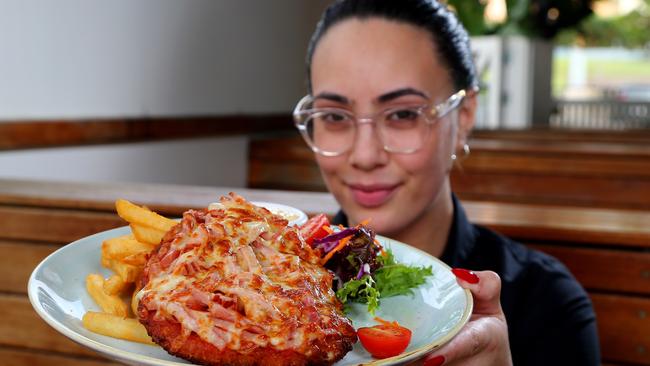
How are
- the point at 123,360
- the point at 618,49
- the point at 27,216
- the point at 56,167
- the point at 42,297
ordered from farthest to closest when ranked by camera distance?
the point at 618,49
the point at 56,167
the point at 27,216
the point at 42,297
the point at 123,360

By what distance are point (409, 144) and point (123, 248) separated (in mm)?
851

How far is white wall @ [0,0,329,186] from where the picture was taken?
10.9ft

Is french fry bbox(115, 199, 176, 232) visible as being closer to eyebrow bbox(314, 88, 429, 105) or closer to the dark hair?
A: eyebrow bbox(314, 88, 429, 105)

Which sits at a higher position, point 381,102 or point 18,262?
point 381,102

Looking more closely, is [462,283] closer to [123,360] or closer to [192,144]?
[123,360]

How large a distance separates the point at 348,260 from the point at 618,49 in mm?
26688

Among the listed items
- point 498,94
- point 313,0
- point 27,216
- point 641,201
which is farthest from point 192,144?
point 498,94

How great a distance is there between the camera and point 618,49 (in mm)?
25203

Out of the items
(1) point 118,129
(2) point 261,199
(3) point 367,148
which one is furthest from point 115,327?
Answer: (1) point 118,129

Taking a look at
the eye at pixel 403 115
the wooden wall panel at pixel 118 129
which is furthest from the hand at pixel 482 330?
the wooden wall panel at pixel 118 129

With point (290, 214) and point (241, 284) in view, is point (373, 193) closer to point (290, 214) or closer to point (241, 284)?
point (290, 214)

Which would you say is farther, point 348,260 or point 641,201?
point 641,201

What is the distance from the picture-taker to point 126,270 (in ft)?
3.22

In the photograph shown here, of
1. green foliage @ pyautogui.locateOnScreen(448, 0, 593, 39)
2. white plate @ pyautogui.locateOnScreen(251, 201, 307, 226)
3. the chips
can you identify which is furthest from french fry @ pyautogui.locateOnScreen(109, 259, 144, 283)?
green foliage @ pyautogui.locateOnScreen(448, 0, 593, 39)
